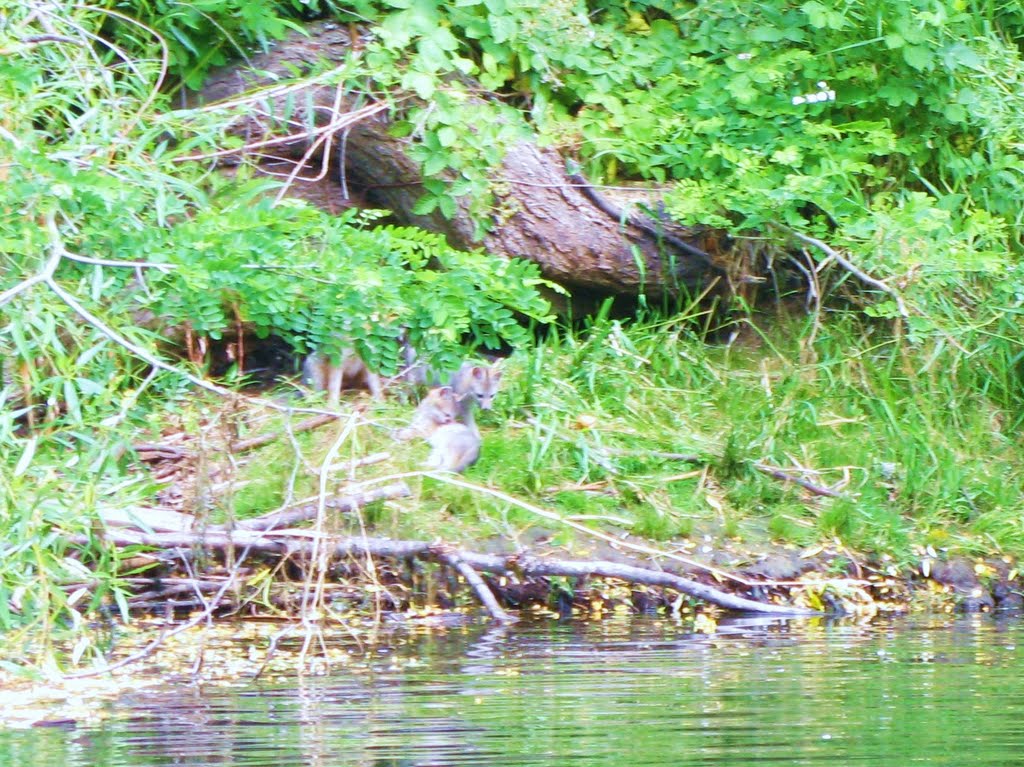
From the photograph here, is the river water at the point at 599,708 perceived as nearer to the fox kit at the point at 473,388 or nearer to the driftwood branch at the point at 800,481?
the driftwood branch at the point at 800,481

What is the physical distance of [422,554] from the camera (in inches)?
289

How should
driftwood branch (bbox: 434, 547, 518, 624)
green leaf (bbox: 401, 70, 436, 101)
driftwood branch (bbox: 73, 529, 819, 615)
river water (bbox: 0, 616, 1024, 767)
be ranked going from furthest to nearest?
green leaf (bbox: 401, 70, 436, 101) < driftwood branch (bbox: 434, 547, 518, 624) < driftwood branch (bbox: 73, 529, 819, 615) < river water (bbox: 0, 616, 1024, 767)

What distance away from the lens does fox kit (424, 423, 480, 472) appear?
324 inches

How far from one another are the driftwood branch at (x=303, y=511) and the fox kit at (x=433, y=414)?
103cm

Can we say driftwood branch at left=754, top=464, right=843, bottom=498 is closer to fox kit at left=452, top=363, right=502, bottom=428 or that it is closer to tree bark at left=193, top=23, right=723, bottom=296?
fox kit at left=452, top=363, right=502, bottom=428

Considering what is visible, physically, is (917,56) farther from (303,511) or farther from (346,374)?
(303,511)

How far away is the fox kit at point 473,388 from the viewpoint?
8.70 m

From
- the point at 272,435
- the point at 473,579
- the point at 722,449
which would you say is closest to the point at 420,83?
the point at 272,435

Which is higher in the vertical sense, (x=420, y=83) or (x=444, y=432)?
(x=420, y=83)

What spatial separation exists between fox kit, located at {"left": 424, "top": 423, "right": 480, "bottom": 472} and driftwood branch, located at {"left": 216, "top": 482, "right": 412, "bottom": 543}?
0.79 metres

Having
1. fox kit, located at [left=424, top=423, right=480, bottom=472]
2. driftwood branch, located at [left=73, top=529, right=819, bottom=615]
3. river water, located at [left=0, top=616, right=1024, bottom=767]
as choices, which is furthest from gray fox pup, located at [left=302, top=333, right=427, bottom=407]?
river water, located at [left=0, top=616, right=1024, bottom=767]

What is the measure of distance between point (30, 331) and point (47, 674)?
179 centimetres

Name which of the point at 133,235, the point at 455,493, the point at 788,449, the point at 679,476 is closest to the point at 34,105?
the point at 133,235

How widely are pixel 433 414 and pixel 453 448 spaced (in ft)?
1.14
